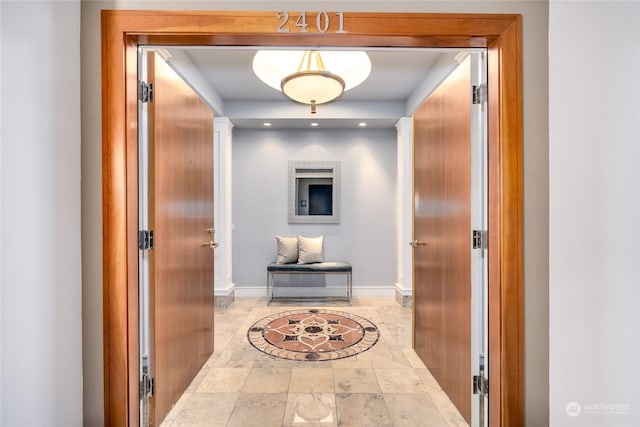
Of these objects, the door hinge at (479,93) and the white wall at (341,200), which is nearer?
the door hinge at (479,93)

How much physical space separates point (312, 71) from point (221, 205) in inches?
91.0

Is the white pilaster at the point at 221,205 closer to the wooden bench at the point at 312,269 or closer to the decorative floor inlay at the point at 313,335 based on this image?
the wooden bench at the point at 312,269

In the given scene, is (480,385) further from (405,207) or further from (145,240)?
(405,207)

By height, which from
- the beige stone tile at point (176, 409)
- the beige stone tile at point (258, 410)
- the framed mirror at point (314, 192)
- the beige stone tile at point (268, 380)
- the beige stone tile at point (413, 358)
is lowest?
the beige stone tile at point (413, 358)

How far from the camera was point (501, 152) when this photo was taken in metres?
1.34

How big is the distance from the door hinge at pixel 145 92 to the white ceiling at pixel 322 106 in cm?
117

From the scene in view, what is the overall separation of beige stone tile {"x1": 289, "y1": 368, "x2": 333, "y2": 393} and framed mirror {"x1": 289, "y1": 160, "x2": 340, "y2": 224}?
97.6 inches

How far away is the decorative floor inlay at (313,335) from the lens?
9.28 ft

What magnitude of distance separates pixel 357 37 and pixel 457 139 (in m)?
0.88

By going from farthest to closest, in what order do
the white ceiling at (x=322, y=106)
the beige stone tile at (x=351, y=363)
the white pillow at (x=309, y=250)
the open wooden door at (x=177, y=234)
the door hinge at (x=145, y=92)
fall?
the white pillow at (x=309, y=250) < the white ceiling at (x=322, y=106) < the beige stone tile at (x=351, y=363) < the open wooden door at (x=177, y=234) < the door hinge at (x=145, y=92)

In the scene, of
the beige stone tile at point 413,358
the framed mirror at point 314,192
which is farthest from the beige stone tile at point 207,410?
the framed mirror at point 314,192
